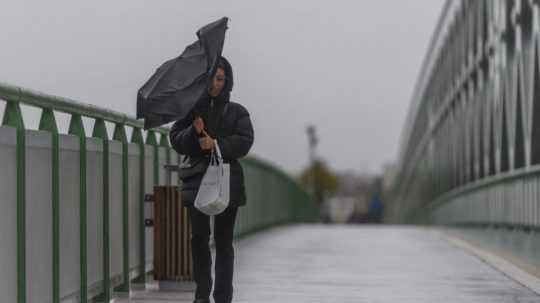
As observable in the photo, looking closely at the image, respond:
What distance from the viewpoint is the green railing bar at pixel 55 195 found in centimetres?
763

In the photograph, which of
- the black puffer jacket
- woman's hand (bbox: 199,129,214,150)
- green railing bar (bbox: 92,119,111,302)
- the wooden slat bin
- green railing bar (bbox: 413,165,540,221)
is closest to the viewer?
woman's hand (bbox: 199,129,214,150)

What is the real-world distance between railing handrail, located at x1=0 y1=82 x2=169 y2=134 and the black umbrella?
406 mm

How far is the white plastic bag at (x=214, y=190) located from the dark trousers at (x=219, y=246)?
0.92 ft

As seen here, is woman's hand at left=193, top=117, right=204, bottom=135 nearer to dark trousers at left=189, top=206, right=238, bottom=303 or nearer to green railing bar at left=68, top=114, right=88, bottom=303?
dark trousers at left=189, top=206, right=238, bottom=303

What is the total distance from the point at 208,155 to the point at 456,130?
26876 mm

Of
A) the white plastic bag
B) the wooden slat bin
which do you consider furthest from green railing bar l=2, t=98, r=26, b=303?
the wooden slat bin

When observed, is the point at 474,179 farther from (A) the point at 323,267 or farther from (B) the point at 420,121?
(B) the point at 420,121

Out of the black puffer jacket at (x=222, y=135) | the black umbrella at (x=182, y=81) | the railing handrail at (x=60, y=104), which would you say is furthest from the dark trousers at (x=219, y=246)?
the railing handrail at (x=60, y=104)

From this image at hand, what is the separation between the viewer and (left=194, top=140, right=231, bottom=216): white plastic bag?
786 cm

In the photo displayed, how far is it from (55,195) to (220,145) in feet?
3.46

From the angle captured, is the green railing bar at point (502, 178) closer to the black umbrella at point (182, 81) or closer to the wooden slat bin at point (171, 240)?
the wooden slat bin at point (171, 240)

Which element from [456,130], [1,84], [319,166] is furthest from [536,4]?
[319,166]

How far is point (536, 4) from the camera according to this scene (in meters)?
16.6

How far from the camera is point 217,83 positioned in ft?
26.4
